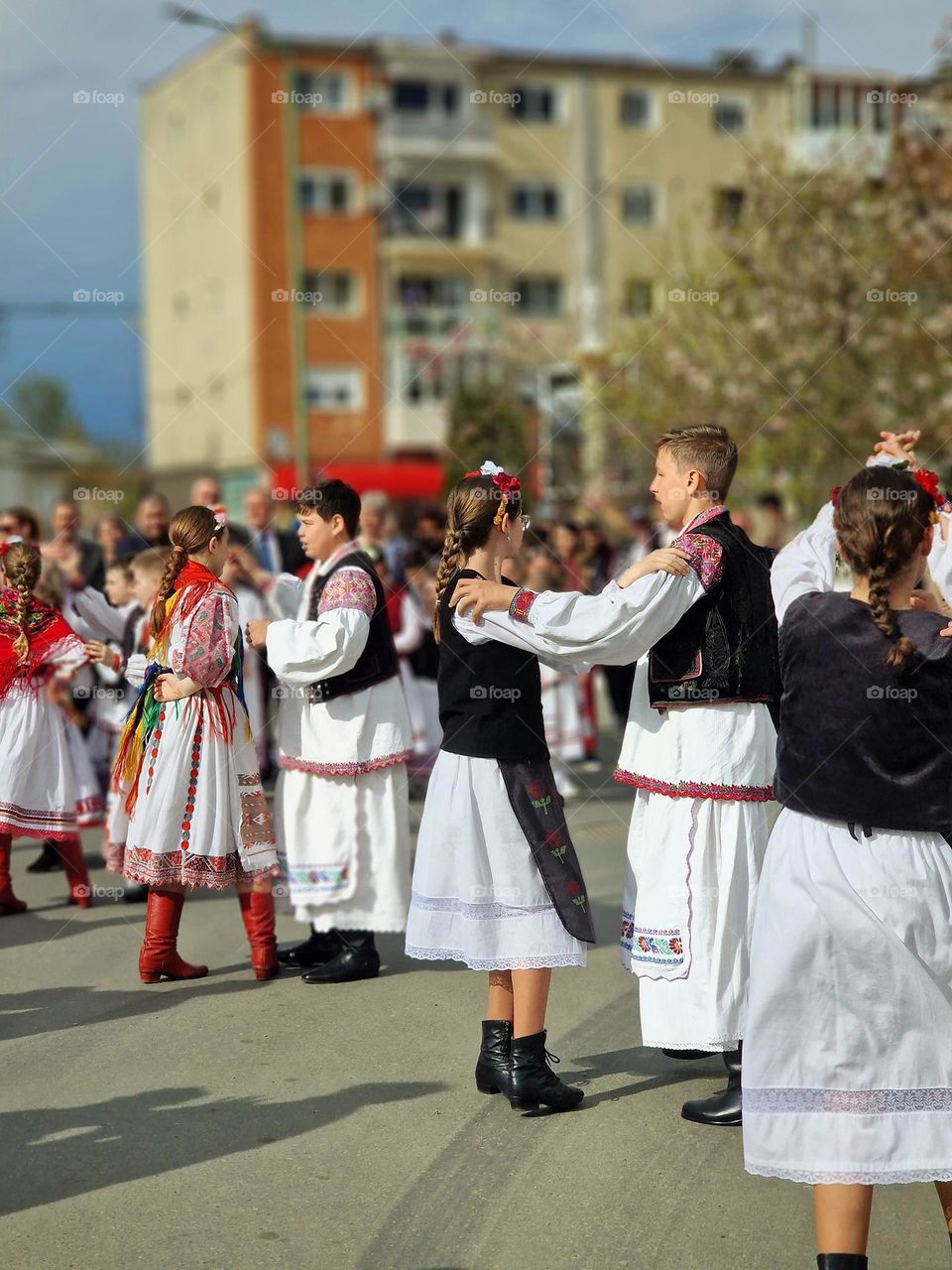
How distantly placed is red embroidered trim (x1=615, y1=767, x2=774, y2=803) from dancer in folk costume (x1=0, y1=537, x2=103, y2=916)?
3612 mm

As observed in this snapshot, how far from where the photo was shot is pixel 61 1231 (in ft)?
13.2

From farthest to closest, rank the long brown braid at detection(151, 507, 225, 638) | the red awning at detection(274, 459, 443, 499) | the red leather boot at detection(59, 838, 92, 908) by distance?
the red awning at detection(274, 459, 443, 499) < the red leather boot at detection(59, 838, 92, 908) < the long brown braid at detection(151, 507, 225, 638)

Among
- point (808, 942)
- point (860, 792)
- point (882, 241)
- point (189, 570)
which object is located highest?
point (882, 241)

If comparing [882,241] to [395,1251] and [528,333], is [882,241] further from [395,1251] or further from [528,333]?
[395,1251]

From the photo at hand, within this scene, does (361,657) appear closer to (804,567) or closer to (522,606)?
(522,606)

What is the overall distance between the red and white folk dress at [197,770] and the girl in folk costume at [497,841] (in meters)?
1.44

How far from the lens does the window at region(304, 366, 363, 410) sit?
148 feet

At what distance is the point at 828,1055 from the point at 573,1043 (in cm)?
229

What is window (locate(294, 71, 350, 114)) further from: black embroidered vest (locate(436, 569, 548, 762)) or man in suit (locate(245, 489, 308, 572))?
black embroidered vest (locate(436, 569, 548, 762))

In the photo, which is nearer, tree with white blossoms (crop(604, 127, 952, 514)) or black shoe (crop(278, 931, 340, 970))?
black shoe (crop(278, 931, 340, 970))

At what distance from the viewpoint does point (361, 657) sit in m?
6.50

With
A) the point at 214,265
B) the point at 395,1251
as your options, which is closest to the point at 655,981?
the point at 395,1251

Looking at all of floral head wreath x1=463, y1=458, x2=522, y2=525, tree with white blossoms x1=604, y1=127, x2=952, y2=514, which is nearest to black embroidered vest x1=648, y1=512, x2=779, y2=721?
floral head wreath x1=463, y1=458, x2=522, y2=525

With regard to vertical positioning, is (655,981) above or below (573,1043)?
above
